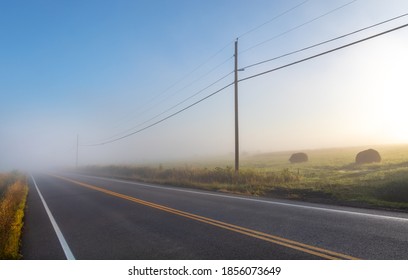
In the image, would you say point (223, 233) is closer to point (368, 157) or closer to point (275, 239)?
point (275, 239)

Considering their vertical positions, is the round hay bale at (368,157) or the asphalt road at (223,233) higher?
the round hay bale at (368,157)

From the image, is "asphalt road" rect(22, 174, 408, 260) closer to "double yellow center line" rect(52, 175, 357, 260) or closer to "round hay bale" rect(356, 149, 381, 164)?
"double yellow center line" rect(52, 175, 357, 260)

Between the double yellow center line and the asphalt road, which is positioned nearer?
the double yellow center line

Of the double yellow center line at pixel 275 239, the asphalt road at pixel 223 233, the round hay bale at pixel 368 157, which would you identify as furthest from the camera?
the round hay bale at pixel 368 157

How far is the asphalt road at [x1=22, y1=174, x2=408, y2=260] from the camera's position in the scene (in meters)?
6.40

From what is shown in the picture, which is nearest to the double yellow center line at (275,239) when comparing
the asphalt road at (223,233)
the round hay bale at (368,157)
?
the asphalt road at (223,233)

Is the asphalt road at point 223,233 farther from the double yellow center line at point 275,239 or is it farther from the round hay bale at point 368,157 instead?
the round hay bale at point 368,157

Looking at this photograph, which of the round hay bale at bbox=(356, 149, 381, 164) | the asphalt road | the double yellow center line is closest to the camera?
the double yellow center line

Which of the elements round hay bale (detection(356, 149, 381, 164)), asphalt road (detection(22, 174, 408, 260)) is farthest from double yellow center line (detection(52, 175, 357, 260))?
round hay bale (detection(356, 149, 381, 164))

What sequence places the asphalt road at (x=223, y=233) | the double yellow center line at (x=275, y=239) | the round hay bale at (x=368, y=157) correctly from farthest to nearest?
the round hay bale at (x=368, y=157) < the asphalt road at (x=223, y=233) < the double yellow center line at (x=275, y=239)

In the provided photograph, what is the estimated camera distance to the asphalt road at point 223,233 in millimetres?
6402
